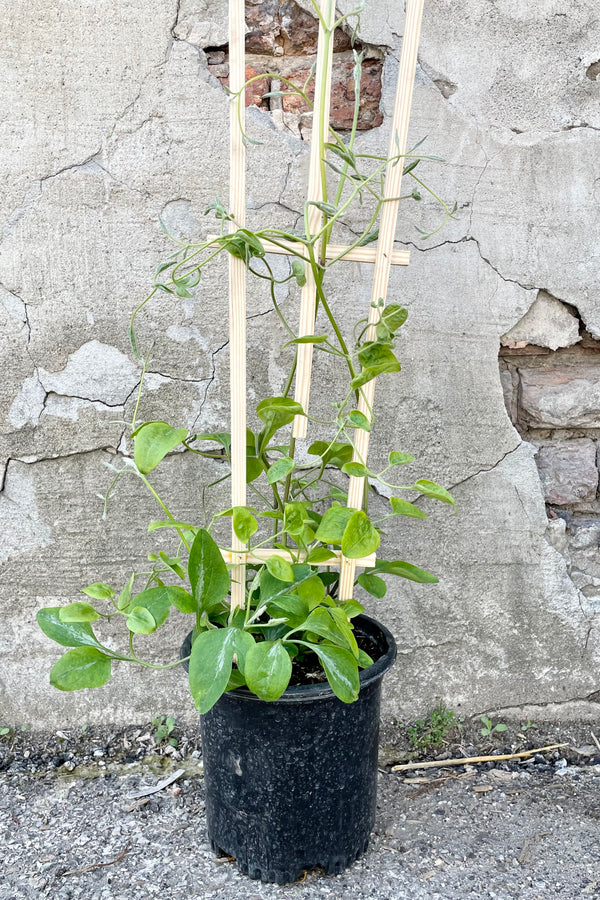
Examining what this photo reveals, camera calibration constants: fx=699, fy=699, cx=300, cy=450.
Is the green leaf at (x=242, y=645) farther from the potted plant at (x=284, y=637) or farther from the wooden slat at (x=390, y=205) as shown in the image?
the wooden slat at (x=390, y=205)

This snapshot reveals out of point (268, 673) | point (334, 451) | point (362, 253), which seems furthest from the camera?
point (334, 451)

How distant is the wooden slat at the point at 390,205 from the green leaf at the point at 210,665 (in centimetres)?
28

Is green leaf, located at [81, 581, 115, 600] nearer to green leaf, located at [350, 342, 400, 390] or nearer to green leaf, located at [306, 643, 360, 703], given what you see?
green leaf, located at [306, 643, 360, 703]

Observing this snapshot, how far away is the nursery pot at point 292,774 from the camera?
1264 mm

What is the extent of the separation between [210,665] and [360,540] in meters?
0.32

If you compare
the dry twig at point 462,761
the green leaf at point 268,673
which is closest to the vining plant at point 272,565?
the green leaf at point 268,673

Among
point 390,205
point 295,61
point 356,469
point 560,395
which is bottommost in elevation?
point 560,395

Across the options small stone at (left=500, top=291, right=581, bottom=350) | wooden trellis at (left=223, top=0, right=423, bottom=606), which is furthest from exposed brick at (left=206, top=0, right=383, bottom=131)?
small stone at (left=500, top=291, right=581, bottom=350)

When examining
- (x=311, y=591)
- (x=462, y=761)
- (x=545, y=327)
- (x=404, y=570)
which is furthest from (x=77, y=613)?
(x=545, y=327)

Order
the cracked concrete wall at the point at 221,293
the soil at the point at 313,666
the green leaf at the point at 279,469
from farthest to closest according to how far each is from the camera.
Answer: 1. the cracked concrete wall at the point at 221,293
2. the soil at the point at 313,666
3. the green leaf at the point at 279,469

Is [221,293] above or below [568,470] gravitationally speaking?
above

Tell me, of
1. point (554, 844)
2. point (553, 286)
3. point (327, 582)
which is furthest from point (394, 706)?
point (553, 286)

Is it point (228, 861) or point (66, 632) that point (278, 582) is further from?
point (228, 861)

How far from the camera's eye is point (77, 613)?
47.1 inches
